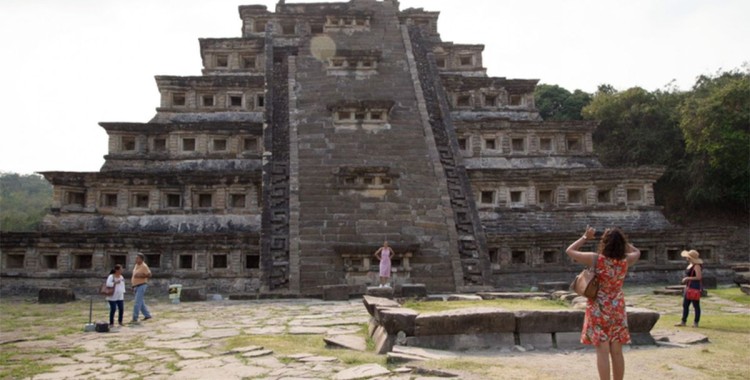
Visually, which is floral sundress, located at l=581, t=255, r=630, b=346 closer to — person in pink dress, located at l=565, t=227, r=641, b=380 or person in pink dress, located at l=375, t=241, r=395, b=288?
person in pink dress, located at l=565, t=227, r=641, b=380

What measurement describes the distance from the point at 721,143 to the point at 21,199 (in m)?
66.1

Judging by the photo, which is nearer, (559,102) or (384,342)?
(384,342)

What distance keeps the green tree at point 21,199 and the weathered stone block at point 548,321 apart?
46.3 meters

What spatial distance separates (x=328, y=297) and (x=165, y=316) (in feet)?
11.3

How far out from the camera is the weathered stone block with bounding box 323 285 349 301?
42.8 ft

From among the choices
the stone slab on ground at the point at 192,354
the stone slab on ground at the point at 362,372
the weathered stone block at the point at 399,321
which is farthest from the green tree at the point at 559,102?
the stone slab on ground at the point at 362,372

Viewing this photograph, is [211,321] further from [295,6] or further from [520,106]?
[295,6]

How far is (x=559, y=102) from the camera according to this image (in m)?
42.2

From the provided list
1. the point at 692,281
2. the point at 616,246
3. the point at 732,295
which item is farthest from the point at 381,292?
the point at 732,295

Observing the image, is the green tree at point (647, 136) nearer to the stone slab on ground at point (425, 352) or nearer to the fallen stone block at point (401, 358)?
the stone slab on ground at point (425, 352)

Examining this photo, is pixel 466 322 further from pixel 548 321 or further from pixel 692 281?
pixel 692 281

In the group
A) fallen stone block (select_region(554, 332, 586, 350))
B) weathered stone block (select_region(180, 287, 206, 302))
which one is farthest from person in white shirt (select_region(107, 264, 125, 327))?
fallen stone block (select_region(554, 332, 586, 350))

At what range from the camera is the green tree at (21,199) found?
46881mm

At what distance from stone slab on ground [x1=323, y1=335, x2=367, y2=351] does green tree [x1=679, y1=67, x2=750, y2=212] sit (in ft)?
77.5
